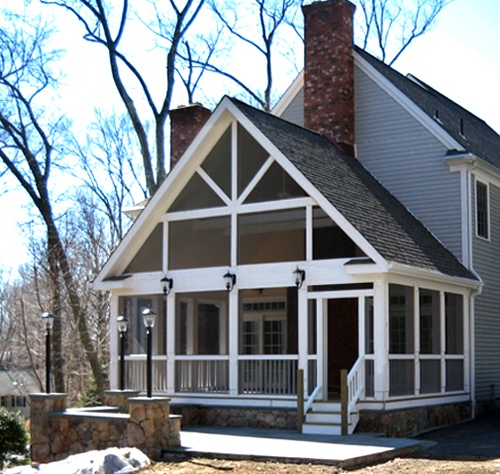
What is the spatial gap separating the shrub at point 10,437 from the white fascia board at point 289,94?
32.0ft

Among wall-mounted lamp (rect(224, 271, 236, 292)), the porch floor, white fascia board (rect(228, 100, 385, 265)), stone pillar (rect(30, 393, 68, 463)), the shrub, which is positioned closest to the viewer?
the porch floor

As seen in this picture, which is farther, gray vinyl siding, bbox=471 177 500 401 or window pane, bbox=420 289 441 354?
gray vinyl siding, bbox=471 177 500 401

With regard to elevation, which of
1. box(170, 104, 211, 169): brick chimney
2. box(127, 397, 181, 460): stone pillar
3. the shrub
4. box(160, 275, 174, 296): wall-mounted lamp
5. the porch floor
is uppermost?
box(170, 104, 211, 169): brick chimney

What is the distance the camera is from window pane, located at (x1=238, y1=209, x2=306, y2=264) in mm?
17125

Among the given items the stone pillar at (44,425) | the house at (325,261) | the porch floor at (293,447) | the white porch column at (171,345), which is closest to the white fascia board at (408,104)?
the house at (325,261)

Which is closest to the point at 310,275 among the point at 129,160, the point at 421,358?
the point at 421,358

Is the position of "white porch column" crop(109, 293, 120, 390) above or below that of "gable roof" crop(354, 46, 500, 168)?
below

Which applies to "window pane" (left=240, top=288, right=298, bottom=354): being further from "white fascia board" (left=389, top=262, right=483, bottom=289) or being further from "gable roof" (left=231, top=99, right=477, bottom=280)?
"white fascia board" (left=389, top=262, right=483, bottom=289)

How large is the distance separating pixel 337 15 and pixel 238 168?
5.38m

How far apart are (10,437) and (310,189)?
29.2ft

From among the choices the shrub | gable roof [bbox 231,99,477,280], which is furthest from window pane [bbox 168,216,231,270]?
the shrub

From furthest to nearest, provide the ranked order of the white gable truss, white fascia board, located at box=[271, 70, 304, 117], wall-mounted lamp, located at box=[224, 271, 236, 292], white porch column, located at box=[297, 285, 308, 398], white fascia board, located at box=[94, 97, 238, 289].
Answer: white fascia board, located at box=[271, 70, 304, 117]
white fascia board, located at box=[94, 97, 238, 289]
wall-mounted lamp, located at box=[224, 271, 236, 292]
white porch column, located at box=[297, 285, 308, 398]
the white gable truss

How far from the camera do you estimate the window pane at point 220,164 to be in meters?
17.8

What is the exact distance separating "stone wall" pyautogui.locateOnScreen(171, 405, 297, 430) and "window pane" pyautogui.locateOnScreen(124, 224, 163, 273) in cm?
299
